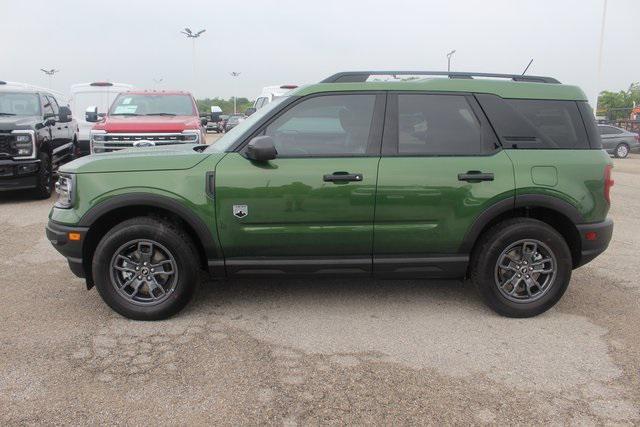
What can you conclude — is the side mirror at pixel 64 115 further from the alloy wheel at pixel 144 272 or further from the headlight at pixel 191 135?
the alloy wheel at pixel 144 272

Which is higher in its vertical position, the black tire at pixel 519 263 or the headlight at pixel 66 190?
the headlight at pixel 66 190

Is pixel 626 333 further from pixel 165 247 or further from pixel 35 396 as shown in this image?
pixel 35 396

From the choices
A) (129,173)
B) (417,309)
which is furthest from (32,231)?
(417,309)

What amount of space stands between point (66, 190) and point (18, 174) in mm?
5395

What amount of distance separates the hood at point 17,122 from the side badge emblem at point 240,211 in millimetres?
6319

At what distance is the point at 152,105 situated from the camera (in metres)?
10.1

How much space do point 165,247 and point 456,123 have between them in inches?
94.8

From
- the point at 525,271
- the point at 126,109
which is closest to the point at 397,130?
the point at 525,271

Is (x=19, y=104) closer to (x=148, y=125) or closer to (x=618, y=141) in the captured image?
(x=148, y=125)

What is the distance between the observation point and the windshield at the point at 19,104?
9.20 m

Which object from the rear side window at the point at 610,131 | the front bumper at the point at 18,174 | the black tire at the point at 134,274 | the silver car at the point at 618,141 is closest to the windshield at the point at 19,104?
the front bumper at the point at 18,174

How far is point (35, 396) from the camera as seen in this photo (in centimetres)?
292

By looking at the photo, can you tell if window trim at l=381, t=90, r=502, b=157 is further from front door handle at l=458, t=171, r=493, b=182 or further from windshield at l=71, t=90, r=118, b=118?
windshield at l=71, t=90, r=118, b=118

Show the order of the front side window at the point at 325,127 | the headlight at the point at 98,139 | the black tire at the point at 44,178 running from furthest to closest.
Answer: the headlight at the point at 98,139 → the black tire at the point at 44,178 → the front side window at the point at 325,127
